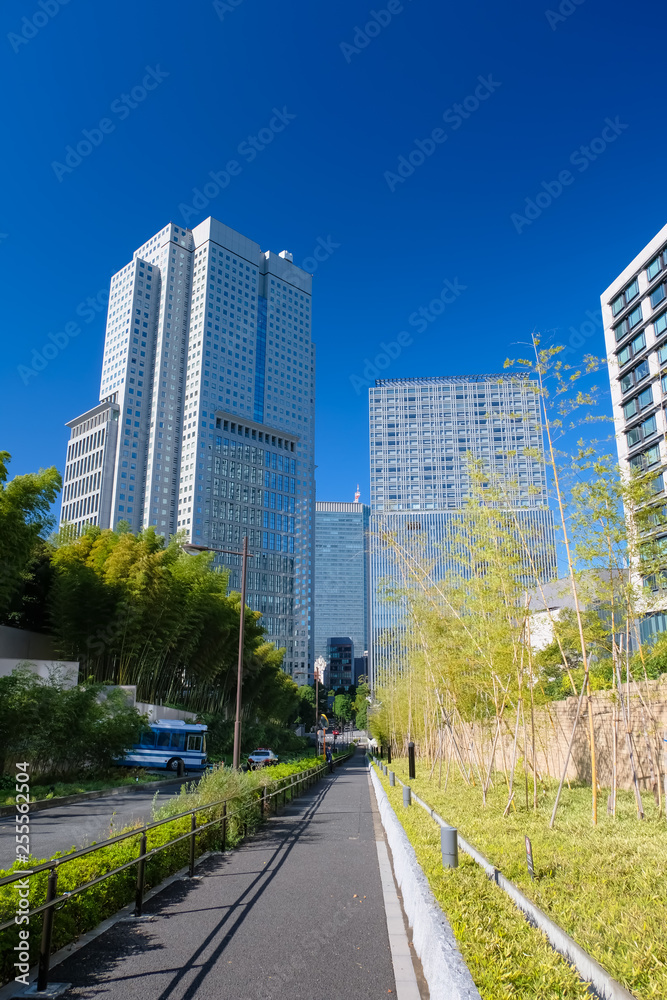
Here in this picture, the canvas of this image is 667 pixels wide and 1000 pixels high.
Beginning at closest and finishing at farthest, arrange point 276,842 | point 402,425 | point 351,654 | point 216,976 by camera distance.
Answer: point 216,976
point 276,842
point 402,425
point 351,654

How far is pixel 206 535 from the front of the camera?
10175cm

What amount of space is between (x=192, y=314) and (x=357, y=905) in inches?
4485

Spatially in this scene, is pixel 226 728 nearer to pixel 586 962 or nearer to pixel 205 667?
pixel 205 667

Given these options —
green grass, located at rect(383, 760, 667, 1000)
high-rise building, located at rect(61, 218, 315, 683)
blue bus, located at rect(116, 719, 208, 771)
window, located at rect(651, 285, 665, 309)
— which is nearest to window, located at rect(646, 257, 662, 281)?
window, located at rect(651, 285, 665, 309)

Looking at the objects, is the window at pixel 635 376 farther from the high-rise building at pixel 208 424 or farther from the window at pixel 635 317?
the high-rise building at pixel 208 424

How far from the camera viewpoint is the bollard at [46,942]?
13.9ft

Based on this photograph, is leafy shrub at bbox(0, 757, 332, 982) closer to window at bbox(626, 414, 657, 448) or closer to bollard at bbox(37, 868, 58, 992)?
bollard at bbox(37, 868, 58, 992)

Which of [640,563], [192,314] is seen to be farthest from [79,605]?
[192,314]

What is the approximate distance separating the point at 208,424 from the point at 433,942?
105 meters

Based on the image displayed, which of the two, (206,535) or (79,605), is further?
(206,535)

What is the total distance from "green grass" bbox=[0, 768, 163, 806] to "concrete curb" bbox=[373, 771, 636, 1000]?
37.2ft

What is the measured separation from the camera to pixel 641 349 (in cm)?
4131

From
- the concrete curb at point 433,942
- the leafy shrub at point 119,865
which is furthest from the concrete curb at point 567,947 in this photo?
the leafy shrub at point 119,865

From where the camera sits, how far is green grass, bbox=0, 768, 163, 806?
563 inches
